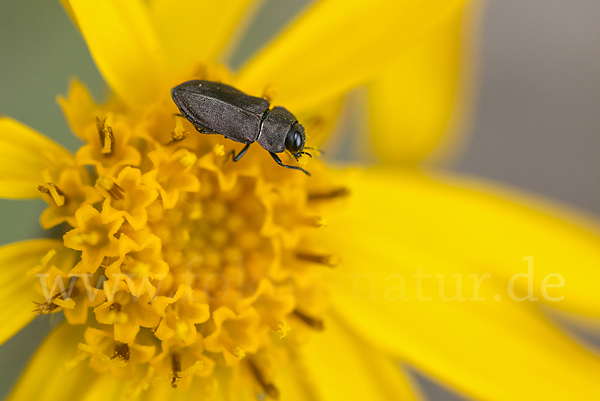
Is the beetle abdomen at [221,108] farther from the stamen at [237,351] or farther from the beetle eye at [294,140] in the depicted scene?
the stamen at [237,351]

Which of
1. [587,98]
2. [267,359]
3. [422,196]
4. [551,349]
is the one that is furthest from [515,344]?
[587,98]

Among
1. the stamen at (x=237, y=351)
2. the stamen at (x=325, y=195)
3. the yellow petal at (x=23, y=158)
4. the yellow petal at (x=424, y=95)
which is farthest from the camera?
the yellow petal at (x=424, y=95)

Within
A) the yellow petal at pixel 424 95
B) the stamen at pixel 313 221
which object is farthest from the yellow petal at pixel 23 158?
the yellow petal at pixel 424 95

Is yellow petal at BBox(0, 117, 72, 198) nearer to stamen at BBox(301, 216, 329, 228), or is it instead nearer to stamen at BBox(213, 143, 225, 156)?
stamen at BBox(213, 143, 225, 156)

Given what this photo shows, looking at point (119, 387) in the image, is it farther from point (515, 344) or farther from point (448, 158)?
point (448, 158)

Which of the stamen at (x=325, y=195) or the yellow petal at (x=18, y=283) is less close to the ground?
the stamen at (x=325, y=195)

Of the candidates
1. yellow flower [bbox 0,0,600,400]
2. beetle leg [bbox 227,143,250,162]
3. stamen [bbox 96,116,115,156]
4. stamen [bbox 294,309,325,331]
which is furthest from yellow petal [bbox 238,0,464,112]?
stamen [bbox 294,309,325,331]

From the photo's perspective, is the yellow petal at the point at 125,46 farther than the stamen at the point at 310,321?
No

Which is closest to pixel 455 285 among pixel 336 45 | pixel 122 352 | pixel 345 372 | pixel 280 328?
pixel 345 372
